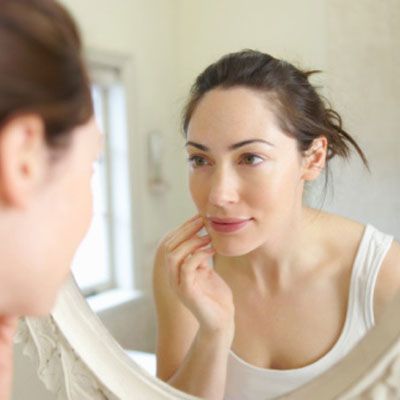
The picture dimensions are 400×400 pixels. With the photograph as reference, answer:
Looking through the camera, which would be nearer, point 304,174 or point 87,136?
point 87,136

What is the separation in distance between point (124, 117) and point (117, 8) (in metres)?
0.11

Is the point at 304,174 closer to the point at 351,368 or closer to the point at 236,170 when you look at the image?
the point at 236,170

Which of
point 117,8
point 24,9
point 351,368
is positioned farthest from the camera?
point 117,8

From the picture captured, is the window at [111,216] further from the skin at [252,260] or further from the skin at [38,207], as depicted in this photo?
the skin at [38,207]

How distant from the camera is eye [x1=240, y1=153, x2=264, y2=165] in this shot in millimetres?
444

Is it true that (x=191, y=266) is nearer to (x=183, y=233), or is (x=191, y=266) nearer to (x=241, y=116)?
(x=183, y=233)

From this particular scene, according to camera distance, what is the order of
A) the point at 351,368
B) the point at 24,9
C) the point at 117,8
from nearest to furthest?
the point at 24,9, the point at 351,368, the point at 117,8

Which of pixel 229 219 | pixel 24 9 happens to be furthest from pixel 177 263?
pixel 24 9

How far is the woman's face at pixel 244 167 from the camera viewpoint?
1.45 feet

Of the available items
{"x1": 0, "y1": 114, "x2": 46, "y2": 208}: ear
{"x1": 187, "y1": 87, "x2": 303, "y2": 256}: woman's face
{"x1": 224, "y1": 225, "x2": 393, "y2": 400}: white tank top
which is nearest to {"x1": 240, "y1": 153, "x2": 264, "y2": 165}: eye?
{"x1": 187, "y1": 87, "x2": 303, "y2": 256}: woman's face

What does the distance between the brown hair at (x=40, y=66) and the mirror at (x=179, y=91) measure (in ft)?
0.77

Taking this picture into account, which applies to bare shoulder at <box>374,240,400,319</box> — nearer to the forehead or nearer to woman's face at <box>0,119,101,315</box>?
the forehead

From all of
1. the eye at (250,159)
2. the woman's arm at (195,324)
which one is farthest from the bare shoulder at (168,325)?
the eye at (250,159)

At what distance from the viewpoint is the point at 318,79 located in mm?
444
